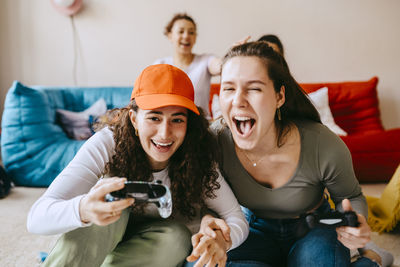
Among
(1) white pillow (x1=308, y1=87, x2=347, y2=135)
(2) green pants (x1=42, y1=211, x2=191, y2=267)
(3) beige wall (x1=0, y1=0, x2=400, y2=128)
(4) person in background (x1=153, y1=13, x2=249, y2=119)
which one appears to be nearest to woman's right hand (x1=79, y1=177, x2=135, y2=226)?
(2) green pants (x1=42, y1=211, x2=191, y2=267)

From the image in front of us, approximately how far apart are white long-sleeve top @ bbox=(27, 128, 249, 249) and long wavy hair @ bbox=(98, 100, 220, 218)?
29mm

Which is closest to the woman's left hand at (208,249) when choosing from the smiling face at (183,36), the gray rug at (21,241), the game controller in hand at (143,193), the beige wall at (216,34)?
the game controller in hand at (143,193)

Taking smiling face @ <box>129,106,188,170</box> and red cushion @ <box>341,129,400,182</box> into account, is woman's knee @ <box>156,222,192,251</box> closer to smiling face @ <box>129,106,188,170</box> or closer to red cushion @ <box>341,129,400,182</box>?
smiling face @ <box>129,106,188,170</box>

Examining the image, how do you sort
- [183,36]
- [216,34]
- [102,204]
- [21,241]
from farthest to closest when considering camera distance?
[216,34] → [183,36] → [21,241] → [102,204]

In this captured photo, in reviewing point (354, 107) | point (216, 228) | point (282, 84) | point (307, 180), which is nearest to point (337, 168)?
point (307, 180)

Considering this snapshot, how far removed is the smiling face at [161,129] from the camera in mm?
965

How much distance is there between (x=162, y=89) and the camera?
976 millimetres

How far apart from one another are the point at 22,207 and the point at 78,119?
0.91 meters

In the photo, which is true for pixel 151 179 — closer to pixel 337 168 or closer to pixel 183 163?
pixel 183 163

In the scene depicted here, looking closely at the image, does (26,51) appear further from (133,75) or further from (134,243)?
(134,243)

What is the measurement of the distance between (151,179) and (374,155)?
193cm

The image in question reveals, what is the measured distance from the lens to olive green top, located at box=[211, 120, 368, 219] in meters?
1.03

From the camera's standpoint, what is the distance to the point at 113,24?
3.11 meters

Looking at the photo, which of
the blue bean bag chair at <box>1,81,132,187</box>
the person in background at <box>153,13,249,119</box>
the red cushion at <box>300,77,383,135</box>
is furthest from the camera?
the red cushion at <box>300,77,383,135</box>
